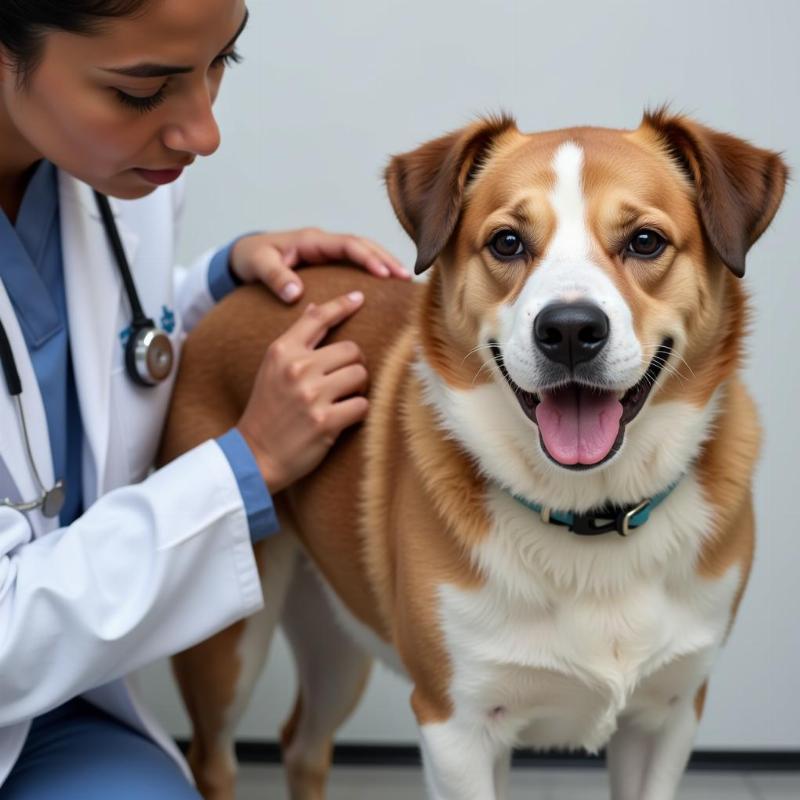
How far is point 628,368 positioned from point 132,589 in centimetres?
75

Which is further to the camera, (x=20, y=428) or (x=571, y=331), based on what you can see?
(x=20, y=428)

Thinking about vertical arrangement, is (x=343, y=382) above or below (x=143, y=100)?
below

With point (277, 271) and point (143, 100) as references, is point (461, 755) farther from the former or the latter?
point (143, 100)

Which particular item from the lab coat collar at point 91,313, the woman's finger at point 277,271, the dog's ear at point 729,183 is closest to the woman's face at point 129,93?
the lab coat collar at point 91,313

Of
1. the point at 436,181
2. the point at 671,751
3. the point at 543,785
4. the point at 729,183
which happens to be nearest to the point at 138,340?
the point at 436,181

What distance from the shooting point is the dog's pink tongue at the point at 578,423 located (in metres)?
1.54

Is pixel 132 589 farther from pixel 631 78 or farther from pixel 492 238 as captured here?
pixel 631 78

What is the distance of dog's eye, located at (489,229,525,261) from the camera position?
1646mm

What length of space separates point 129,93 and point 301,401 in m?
0.52

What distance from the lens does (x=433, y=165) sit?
1.80 metres

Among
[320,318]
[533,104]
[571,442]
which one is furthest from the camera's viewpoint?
[533,104]

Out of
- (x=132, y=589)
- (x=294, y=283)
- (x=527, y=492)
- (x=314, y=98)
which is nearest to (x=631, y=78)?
(x=314, y=98)

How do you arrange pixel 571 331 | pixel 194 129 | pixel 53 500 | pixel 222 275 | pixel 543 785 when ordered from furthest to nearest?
pixel 543 785, pixel 222 275, pixel 53 500, pixel 194 129, pixel 571 331

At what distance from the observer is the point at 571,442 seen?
1562mm
